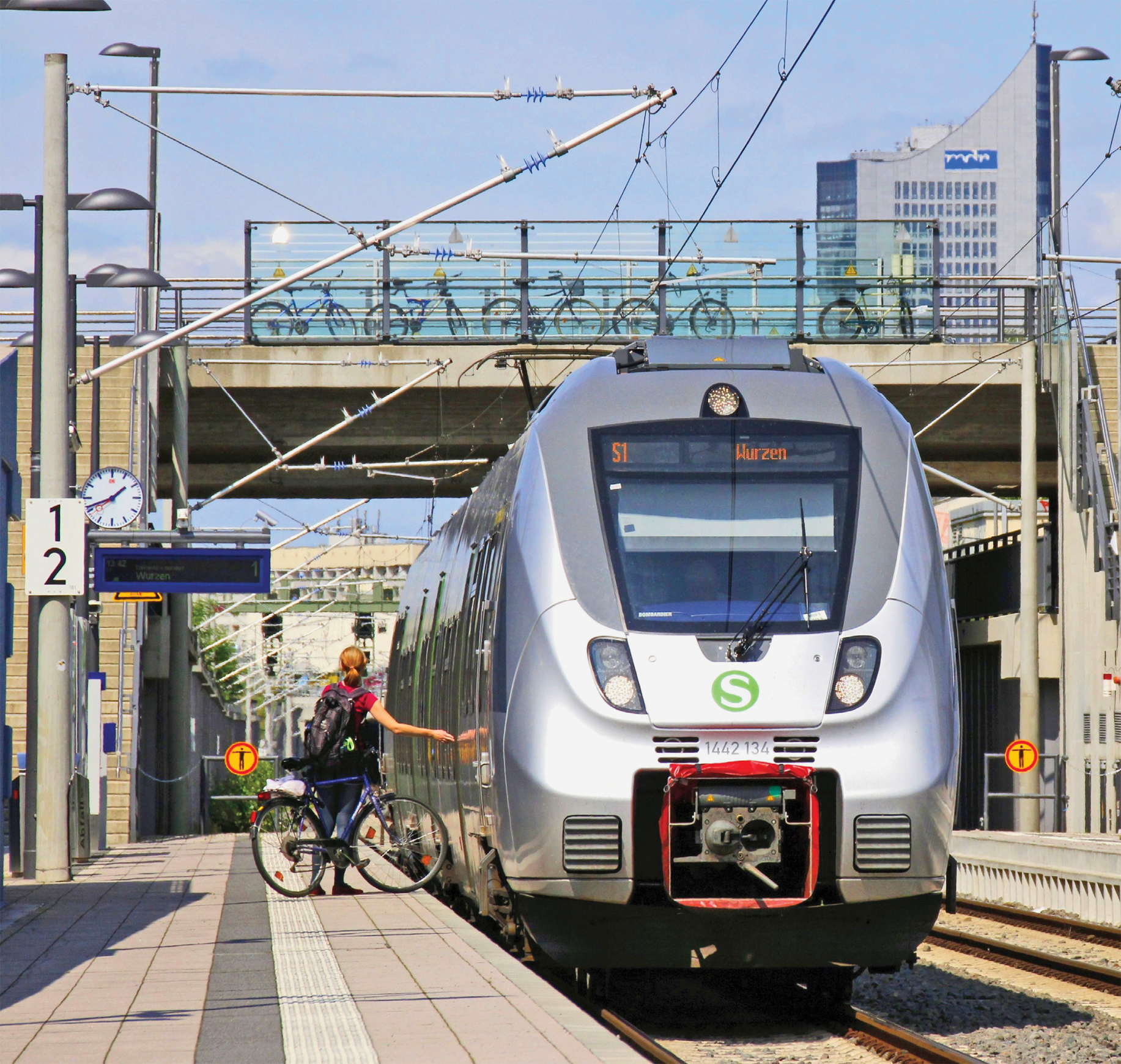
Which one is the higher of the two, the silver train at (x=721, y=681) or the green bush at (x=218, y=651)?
the silver train at (x=721, y=681)

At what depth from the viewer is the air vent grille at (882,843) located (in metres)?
9.18

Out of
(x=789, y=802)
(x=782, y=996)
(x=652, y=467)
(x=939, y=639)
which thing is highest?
(x=652, y=467)

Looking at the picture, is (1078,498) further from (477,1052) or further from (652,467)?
(477,1052)

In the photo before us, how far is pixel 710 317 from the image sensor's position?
1240 inches

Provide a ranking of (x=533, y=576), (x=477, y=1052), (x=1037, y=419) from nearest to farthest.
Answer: (x=477, y=1052), (x=533, y=576), (x=1037, y=419)

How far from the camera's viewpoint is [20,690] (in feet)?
91.2

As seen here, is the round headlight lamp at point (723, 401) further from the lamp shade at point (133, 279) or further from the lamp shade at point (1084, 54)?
the lamp shade at point (1084, 54)

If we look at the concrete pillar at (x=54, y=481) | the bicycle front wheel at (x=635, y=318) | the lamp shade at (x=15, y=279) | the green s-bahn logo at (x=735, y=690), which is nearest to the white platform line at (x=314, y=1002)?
the green s-bahn logo at (x=735, y=690)

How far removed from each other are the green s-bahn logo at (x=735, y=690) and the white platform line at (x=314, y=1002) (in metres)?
2.24

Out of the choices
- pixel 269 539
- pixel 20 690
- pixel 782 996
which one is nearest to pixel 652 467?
pixel 782 996

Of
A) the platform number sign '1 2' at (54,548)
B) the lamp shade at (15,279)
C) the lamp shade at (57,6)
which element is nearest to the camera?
the lamp shade at (57,6)

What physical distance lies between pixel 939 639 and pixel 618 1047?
3.34 m

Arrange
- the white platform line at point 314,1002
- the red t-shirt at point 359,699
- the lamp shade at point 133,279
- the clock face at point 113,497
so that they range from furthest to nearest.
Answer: the clock face at point 113,497
the lamp shade at point 133,279
the red t-shirt at point 359,699
the white platform line at point 314,1002

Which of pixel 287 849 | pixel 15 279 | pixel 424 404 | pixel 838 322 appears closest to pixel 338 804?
pixel 287 849
